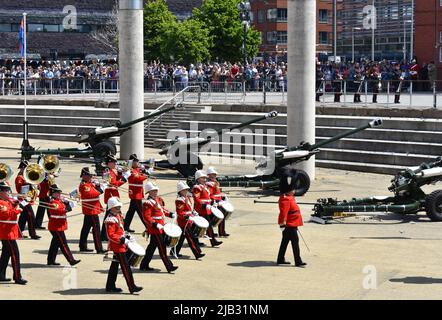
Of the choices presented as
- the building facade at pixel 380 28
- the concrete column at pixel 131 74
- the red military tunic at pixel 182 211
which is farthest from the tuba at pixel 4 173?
the building facade at pixel 380 28

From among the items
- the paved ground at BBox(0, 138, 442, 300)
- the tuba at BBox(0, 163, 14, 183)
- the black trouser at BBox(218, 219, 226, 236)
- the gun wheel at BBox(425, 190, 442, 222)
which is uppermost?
the tuba at BBox(0, 163, 14, 183)

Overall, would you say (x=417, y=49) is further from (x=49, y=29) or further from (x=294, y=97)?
(x=49, y=29)

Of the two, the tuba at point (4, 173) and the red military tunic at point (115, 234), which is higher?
the tuba at point (4, 173)

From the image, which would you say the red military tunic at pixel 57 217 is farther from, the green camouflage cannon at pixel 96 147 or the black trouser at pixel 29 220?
the green camouflage cannon at pixel 96 147

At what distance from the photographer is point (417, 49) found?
162 ft

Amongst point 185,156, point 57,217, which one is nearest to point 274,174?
point 185,156

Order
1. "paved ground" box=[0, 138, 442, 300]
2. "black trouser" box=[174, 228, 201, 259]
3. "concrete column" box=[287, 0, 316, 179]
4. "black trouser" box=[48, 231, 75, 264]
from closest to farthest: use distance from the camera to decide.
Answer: "paved ground" box=[0, 138, 442, 300] → "black trouser" box=[48, 231, 75, 264] → "black trouser" box=[174, 228, 201, 259] → "concrete column" box=[287, 0, 316, 179]

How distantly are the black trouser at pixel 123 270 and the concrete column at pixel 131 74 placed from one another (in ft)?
58.1

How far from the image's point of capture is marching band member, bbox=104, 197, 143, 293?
14586 millimetres

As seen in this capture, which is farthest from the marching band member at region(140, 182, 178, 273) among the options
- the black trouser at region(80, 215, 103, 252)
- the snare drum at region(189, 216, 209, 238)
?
the black trouser at region(80, 215, 103, 252)

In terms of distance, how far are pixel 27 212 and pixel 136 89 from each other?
13.6 metres

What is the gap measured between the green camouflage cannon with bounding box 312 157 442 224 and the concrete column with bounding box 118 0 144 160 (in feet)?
41.1

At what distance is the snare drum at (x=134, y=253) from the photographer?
1474cm

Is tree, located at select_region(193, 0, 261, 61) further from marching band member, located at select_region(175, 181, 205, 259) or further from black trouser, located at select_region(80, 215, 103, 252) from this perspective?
marching band member, located at select_region(175, 181, 205, 259)
